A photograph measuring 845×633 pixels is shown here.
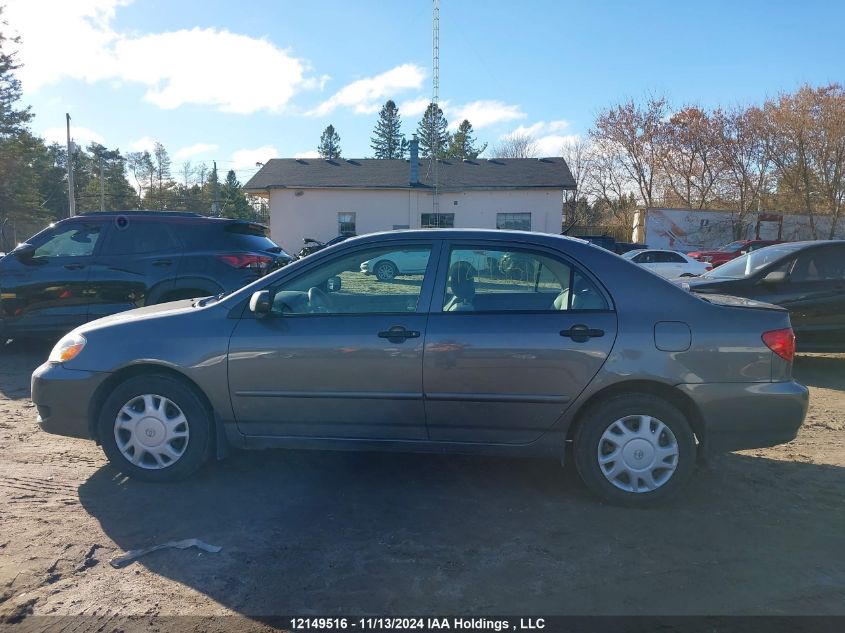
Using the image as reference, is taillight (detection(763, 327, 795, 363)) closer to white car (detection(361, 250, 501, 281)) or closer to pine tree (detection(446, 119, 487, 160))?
white car (detection(361, 250, 501, 281))

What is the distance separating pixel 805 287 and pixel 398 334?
6353 mm

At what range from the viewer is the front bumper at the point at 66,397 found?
4.10 meters

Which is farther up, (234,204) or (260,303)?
(234,204)

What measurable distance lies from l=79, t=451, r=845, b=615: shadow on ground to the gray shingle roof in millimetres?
26663

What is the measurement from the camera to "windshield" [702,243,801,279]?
8.02 meters

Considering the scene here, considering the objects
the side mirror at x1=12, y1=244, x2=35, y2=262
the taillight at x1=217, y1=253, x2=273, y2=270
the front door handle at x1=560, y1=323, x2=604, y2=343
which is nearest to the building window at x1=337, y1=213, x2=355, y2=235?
the taillight at x1=217, y1=253, x2=273, y2=270

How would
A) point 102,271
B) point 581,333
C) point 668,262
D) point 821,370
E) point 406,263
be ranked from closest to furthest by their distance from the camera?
point 581,333 < point 406,263 < point 102,271 < point 821,370 < point 668,262

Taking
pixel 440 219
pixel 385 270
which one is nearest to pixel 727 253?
pixel 440 219

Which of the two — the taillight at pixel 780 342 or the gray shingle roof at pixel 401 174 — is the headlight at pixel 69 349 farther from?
the gray shingle roof at pixel 401 174

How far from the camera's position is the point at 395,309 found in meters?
3.99

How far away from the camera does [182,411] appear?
405cm

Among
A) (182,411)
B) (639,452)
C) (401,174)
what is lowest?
(639,452)

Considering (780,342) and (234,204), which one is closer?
(780,342)

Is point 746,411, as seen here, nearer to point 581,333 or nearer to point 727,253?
point 581,333
